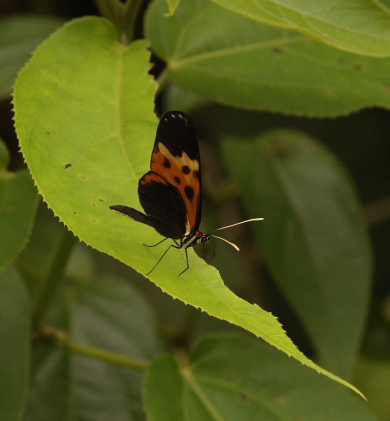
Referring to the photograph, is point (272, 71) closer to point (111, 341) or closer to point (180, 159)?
point (180, 159)

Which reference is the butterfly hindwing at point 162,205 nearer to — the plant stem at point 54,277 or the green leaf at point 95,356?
the plant stem at point 54,277

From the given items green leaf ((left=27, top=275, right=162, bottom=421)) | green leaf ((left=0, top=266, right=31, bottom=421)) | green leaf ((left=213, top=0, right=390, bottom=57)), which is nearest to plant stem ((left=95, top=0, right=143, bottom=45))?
green leaf ((left=213, top=0, right=390, bottom=57))

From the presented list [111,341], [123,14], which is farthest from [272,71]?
[111,341]

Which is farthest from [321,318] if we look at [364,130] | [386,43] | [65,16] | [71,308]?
[65,16]

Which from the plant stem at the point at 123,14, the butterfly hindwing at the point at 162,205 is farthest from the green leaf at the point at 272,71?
the butterfly hindwing at the point at 162,205

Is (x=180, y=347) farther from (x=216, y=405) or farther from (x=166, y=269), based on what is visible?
(x=166, y=269)
